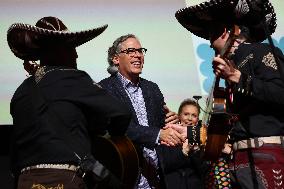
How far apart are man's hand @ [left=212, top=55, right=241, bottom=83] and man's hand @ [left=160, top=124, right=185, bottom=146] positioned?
68 centimetres

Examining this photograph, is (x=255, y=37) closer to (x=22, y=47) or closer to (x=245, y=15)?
(x=245, y=15)

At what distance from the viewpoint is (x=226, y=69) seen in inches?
90.6

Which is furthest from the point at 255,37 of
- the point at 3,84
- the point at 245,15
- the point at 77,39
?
the point at 3,84

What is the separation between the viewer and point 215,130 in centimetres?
241

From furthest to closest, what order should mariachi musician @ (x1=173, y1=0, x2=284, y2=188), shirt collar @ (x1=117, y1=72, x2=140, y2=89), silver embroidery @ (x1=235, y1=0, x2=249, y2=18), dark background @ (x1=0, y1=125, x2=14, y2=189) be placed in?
dark background @ (x1=0, y1=125, x2=14, y2=189) < shirt collar @ (x1=117, y1=72, x2=140, y2=89) < silver embroidery @ (x1=235, y1=0, x2=249, y2=18) < mariachi musician @ (x1=173, y1=0, x2=284, y2=188)

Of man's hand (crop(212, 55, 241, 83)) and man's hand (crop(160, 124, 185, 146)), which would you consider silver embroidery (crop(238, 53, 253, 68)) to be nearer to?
man's hand (crop(212, 55, 241, 83))

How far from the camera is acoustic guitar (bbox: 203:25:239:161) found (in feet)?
7.85

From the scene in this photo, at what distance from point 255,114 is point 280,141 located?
18 centimetres

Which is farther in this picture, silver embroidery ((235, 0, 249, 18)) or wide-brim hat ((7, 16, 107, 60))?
silver embroidery ((235, 0, 249, 18))

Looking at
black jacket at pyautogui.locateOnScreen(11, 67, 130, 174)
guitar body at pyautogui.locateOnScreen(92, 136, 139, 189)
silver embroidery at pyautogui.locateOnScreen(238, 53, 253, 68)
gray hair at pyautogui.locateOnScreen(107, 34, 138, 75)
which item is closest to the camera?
black jacket at pyautogui.locateOnScreen(11, 67, 130, 174)

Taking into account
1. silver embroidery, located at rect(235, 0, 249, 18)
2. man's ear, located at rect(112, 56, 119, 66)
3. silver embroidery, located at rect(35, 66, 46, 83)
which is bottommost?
silver embroidery, located at rect(35, 66, 46, 83)

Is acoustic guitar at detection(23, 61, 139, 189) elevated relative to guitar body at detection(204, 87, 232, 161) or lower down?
lower down

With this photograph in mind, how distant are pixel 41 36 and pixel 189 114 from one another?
181cm

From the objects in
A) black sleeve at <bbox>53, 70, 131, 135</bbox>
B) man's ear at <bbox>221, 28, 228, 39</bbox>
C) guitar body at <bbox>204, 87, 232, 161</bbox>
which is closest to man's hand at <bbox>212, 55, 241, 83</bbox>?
guitar body at <bbox>204, 87, 232, 161</bbox>
